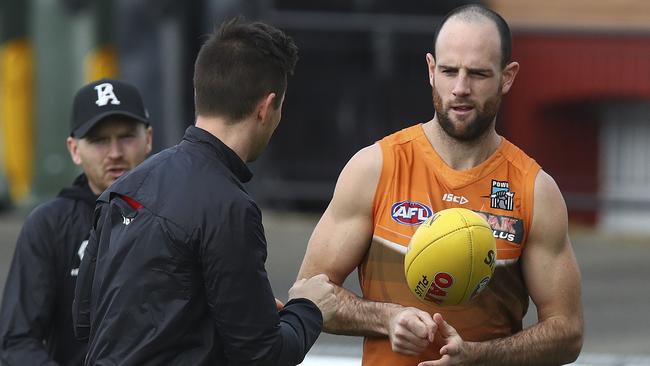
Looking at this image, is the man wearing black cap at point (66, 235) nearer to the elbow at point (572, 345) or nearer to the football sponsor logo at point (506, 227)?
the football sponsor logo at point (506, 227)

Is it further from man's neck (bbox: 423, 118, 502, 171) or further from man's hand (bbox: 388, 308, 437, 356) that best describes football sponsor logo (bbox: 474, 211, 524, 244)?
man's hand (bbox: 388, 308, 437, 356)

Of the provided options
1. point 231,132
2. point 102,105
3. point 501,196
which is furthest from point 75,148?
point 501,196

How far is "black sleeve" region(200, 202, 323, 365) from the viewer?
426 cm

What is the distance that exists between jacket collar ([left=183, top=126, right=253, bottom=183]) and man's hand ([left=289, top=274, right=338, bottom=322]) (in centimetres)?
50

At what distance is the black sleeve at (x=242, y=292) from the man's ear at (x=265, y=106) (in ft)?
1.07

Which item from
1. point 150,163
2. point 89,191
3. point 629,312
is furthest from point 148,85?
point 150,163

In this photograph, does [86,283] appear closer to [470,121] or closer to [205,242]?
[205,242]

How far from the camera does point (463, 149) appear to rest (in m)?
5.28

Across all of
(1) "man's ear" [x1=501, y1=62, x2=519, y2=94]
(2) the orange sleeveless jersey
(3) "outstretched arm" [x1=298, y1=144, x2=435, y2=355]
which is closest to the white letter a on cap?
(3) "outstretched arm" [x1=298, y1=144, x2=435, y2=355]

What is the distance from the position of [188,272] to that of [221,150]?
41 centimetres

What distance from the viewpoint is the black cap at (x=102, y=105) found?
19.1 feet

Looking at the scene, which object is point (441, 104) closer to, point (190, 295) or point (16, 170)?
→ point (190, 295)

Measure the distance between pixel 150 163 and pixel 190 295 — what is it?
467mm

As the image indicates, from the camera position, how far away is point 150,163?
448 centimetres
